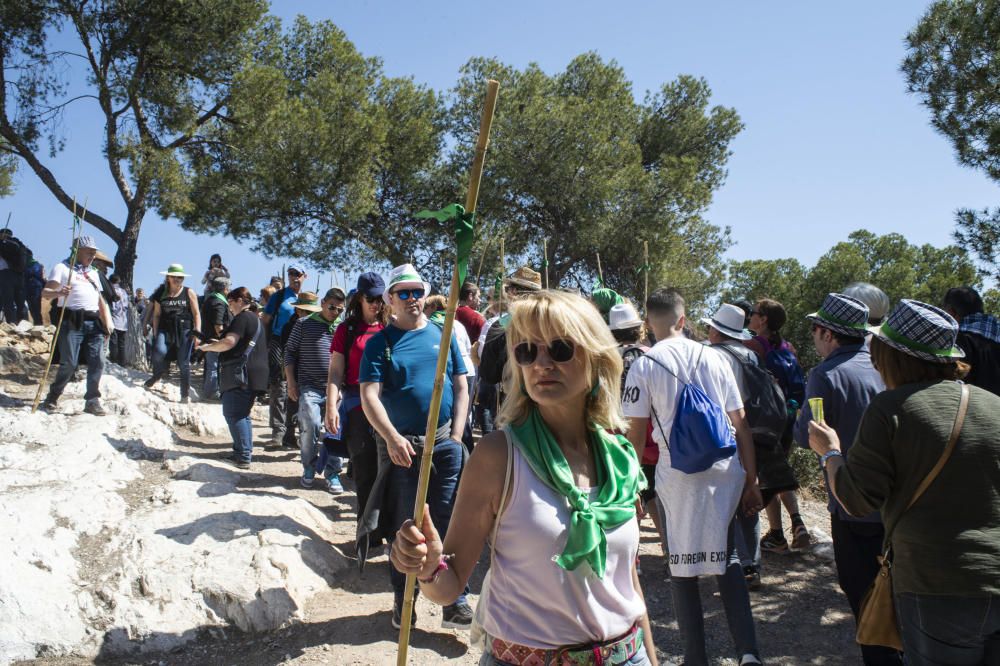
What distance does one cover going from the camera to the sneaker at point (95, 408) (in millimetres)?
7668

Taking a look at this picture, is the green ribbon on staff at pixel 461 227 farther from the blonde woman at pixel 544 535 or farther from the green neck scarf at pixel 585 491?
the green neck scarf at pixel 585 491

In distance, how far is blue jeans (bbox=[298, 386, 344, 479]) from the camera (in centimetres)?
680

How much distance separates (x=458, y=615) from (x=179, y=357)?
23.3 feet

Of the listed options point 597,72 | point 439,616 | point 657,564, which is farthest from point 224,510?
point 597,72

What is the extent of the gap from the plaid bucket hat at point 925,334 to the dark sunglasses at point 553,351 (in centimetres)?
120

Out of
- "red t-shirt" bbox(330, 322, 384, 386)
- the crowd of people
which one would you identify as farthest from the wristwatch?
"red t-shirt" bbox(330, 322, 384, 386)

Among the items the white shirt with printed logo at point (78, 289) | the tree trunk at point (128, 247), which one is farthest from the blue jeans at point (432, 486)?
the tree trunk at point (128, 247)

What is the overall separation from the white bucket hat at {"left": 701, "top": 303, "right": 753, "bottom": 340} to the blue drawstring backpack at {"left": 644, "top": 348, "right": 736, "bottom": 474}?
134cm

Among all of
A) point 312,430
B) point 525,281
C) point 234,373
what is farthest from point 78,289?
point 525,281

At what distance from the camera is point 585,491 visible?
77.3 inches

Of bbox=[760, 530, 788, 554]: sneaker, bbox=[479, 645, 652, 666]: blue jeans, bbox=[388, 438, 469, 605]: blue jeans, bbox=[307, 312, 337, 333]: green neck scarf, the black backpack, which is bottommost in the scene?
bbox=[760, 530, 788, 554]: sneaker

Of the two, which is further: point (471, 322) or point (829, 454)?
point (471, 322)

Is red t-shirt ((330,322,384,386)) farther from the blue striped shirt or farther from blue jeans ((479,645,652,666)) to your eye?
blue jeans ((479,645,652,666))

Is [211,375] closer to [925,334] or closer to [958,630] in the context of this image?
[925,334]
